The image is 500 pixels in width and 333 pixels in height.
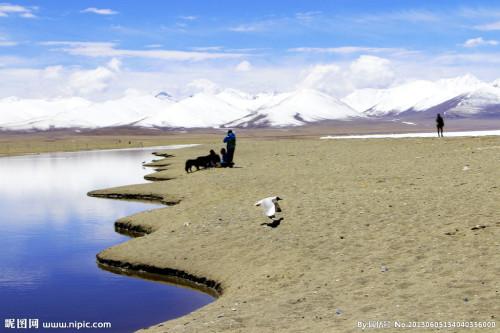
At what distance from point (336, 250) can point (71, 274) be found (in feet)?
26.0

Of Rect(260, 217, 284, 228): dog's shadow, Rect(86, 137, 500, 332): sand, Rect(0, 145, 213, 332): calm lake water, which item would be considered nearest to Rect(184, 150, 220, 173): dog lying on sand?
Rect(0, 145, 213, 332): calm lake water

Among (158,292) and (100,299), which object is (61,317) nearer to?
(100,299)

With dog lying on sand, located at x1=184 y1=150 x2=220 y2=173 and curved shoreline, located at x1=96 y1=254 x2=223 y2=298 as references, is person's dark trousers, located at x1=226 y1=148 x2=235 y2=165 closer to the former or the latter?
dog lying on sand, located at x1=184 y1=150 x2=220 y2=173

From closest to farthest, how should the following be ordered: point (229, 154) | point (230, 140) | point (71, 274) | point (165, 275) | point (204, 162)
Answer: point (165, 275)
point (71, 274)
point (230, 140)
point (229, 154)
point (204, 162)

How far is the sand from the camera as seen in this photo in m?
12.8

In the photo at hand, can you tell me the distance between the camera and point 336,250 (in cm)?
1759

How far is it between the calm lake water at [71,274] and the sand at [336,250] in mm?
1102

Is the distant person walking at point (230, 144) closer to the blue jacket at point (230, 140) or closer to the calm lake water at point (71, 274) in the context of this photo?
the blue jacket at point (230, 140)

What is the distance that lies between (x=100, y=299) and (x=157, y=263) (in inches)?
115

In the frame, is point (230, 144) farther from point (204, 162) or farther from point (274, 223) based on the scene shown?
point (274, 223)

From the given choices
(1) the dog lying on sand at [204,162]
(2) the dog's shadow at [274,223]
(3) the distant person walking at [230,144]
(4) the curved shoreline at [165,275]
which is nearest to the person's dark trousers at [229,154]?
(3) the distant person walking at [230,144]

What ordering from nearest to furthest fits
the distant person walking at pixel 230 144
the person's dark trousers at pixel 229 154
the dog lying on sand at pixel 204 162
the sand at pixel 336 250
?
the sand at pixel 336 250 → the distant person walking at pixel 230 144 → the person's dark trousers at pixel 229 154 → the dog lying on sand at pixel 204 162

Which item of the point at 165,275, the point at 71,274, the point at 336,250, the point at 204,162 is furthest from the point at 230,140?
the point at 336,250

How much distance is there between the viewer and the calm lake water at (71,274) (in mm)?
15898
